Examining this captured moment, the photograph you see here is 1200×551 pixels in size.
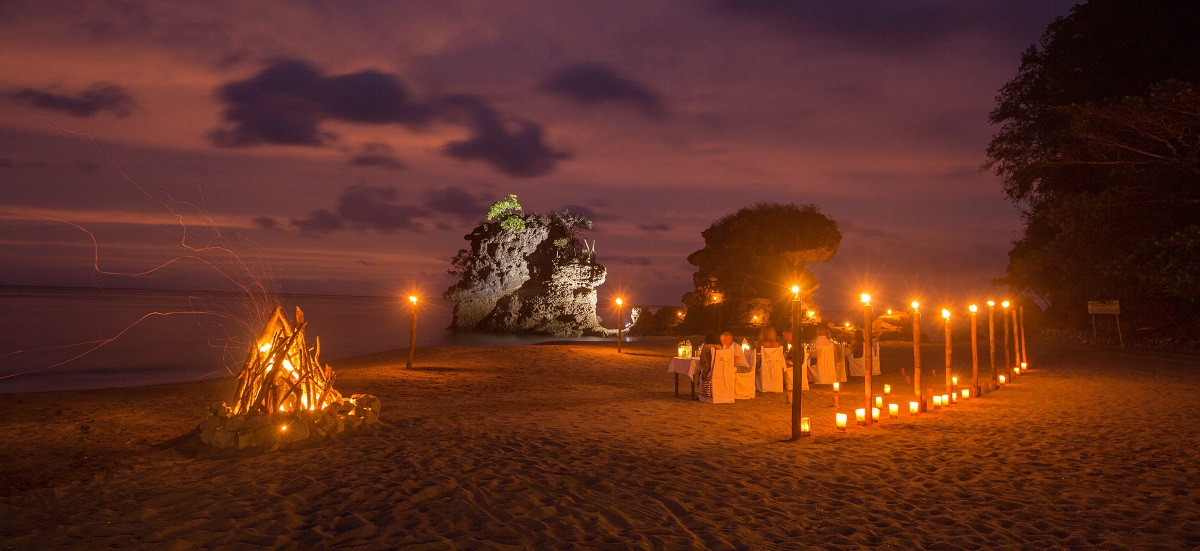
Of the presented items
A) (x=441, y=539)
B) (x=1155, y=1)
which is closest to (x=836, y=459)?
(x=441, y=539)

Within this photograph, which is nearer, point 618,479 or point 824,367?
point 618,479

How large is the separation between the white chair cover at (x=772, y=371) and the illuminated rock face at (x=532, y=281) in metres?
27.8

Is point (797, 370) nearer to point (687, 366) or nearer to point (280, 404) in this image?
point (687, 366)

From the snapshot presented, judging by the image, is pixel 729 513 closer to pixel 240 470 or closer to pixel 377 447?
pixel 377 447

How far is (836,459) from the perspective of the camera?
281 inches

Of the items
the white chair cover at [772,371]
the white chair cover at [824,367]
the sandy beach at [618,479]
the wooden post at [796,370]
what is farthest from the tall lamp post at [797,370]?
the white chair cover at [824,367]

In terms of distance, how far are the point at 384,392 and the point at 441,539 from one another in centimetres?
825

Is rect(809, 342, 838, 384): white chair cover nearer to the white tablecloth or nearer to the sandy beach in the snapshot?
the sandy beach

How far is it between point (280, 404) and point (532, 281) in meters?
34.3

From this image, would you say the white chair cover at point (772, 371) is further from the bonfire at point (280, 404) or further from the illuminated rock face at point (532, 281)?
the illuminated rock face at point (532, 281)

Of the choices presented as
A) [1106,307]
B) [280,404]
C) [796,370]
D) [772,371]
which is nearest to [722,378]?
[772,371]

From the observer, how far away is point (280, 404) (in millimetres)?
7852

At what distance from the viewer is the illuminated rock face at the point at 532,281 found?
40.4 m

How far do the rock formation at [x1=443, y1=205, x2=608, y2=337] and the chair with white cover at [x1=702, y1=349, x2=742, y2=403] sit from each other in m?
28.7
